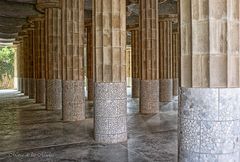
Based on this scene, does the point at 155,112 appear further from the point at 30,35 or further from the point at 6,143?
the point at 30,35

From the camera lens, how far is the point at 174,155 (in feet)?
22.2

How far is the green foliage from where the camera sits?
1788 inches

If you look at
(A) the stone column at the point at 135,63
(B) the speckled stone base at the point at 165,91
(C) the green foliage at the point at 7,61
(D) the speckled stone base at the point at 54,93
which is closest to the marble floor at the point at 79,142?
(D) the speckled stone base at the point at 54,93

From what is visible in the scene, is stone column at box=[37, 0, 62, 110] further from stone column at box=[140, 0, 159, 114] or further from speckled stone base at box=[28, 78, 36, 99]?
speckled stone base at box=[28, 78, 36, 99]

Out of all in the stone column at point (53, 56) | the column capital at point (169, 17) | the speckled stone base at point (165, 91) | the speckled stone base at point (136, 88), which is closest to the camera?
the stone column at point (53, 56)

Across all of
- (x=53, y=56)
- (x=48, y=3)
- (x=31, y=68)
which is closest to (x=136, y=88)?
(x=31, y=68)

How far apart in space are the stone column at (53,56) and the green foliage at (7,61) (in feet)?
104

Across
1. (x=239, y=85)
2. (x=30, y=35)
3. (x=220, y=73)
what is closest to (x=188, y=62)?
(x=220, y=73)

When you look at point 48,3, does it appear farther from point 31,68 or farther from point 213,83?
point 213,83

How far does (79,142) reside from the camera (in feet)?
27.0

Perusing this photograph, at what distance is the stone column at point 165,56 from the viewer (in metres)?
19.5

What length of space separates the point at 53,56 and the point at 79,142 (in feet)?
29.3

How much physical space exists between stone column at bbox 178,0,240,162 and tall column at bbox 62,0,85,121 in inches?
325

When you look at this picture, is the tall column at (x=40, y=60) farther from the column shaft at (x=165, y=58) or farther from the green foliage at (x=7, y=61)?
the green foliage at (x=7, y=61)
